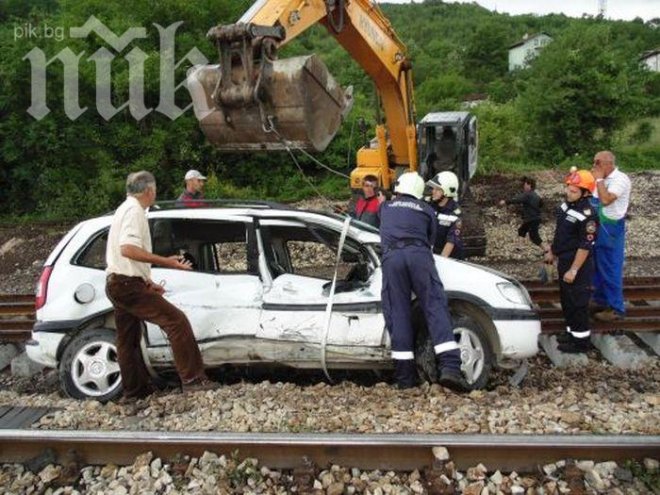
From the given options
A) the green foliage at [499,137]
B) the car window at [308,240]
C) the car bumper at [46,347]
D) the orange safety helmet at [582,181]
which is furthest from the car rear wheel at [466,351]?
the green foliage at [499,137]

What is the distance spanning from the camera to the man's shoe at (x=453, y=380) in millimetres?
5223

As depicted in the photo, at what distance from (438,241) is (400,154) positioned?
4.05 m

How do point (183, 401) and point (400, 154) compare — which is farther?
point (400, 154)

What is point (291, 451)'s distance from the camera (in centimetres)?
399

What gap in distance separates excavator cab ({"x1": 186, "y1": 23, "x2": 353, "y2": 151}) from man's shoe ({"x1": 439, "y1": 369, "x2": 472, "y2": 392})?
7.92 ft

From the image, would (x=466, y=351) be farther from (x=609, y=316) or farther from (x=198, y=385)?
(x=609, y=316)

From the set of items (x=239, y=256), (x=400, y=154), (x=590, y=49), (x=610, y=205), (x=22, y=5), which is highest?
(x=22, y=5)

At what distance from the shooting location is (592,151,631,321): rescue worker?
693cm

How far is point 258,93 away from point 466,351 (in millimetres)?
2881

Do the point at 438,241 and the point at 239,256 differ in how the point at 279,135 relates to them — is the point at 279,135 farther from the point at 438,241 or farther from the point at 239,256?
the point at 239,256

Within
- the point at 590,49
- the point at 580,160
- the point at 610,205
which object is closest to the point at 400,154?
the point at 610,205

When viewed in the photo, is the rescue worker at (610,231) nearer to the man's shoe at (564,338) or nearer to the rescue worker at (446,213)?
the man's shoe at (564,338)

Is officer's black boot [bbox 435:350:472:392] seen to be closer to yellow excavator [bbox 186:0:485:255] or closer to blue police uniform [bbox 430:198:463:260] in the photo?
blue police uniform [bbox 430:198:463:260]

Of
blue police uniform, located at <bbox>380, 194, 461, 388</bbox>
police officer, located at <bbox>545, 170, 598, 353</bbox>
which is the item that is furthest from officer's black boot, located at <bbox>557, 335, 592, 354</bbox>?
blue police uniform, located at <bbox>380, 194, 461, 388</bbox>
